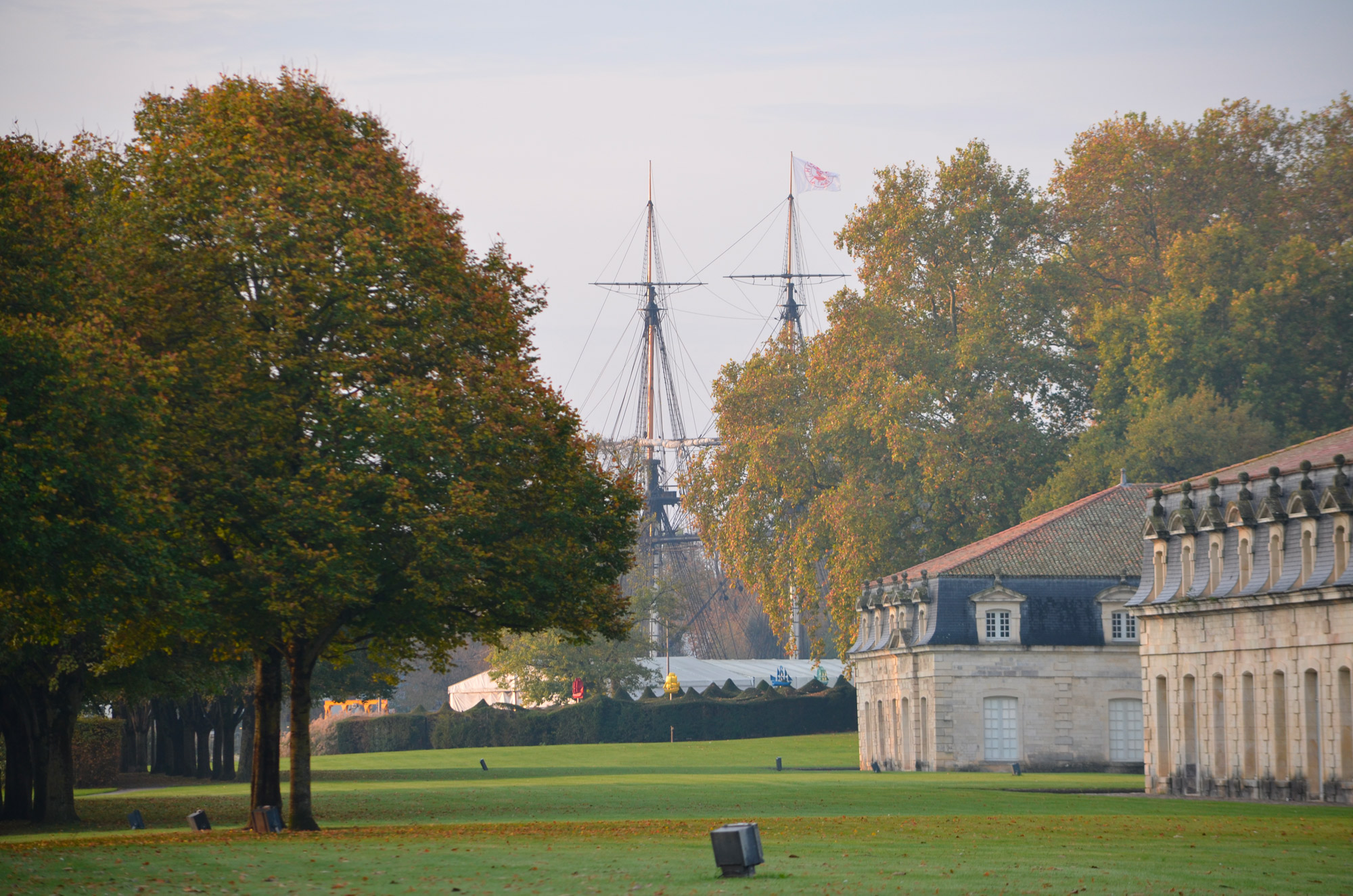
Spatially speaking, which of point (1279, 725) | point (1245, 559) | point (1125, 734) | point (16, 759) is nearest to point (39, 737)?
point (16, 759)

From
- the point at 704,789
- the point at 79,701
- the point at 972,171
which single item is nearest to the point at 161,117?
the point at 79,701

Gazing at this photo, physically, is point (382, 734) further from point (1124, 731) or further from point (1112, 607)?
point (1112, 607)

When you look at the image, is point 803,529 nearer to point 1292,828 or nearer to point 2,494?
point 1292,828

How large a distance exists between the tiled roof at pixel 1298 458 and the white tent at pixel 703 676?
225 ft

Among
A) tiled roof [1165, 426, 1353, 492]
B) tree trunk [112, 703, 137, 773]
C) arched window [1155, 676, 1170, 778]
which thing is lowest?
tree trunk [112, 703, 137, 773]

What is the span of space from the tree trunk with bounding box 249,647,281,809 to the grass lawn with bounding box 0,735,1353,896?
4.48 feet

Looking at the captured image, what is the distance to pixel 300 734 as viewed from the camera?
33.1 m

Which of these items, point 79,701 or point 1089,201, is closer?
point 79,701

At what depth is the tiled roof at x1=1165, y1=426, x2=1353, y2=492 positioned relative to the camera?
44.2 meters

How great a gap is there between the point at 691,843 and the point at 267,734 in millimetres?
11780

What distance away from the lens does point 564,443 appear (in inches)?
1356

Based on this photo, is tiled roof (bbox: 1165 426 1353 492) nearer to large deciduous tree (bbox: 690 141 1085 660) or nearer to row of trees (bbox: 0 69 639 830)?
row of trees (bbox: 0 69 639 830)

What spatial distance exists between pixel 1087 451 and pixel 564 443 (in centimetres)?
5027

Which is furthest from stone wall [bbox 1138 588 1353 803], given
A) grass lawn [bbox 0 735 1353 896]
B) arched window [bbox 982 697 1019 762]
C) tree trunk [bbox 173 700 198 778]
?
tree trunk [bbox 173 700 198 778]
